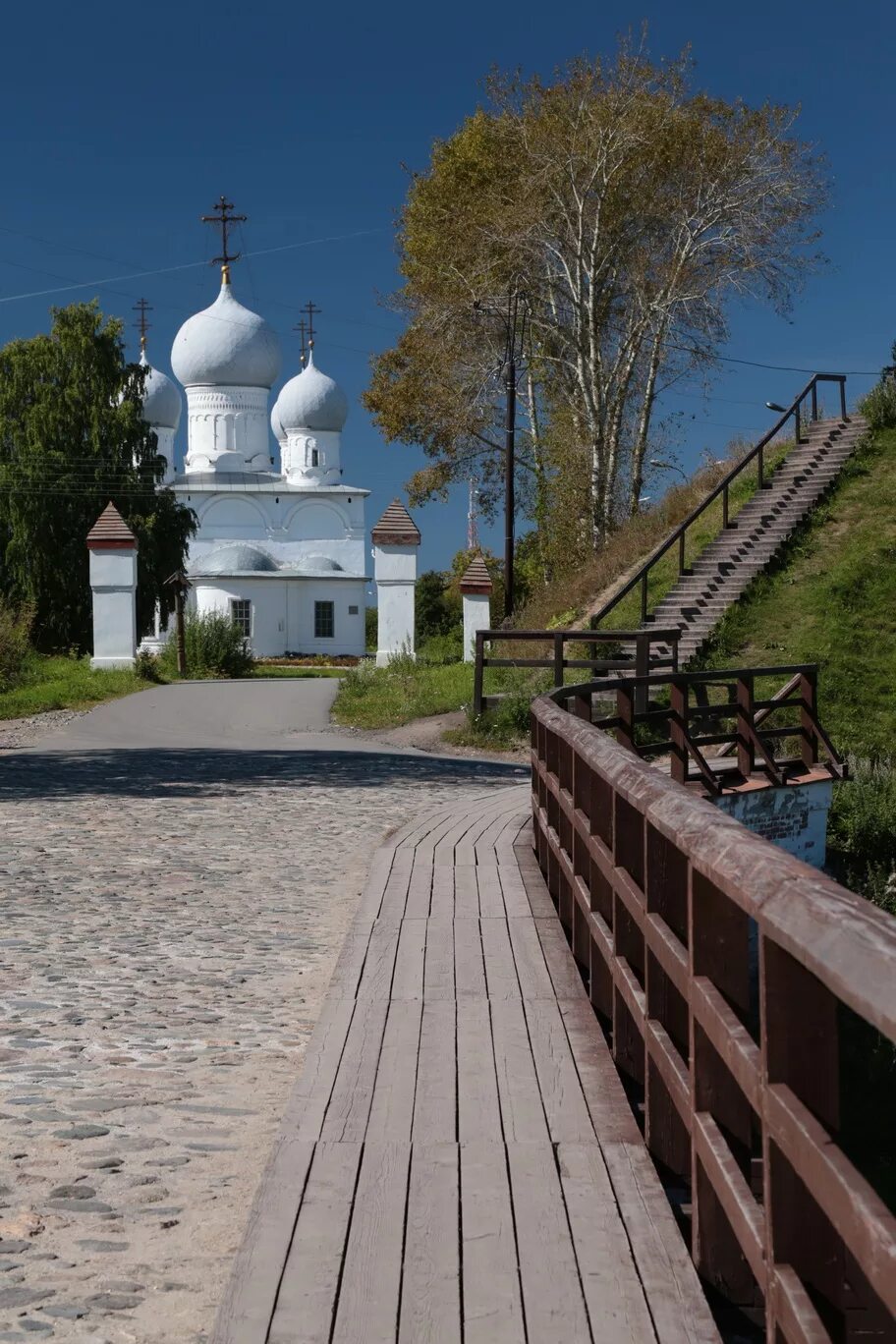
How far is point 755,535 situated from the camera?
95.5 feet

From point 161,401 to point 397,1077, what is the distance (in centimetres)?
7025

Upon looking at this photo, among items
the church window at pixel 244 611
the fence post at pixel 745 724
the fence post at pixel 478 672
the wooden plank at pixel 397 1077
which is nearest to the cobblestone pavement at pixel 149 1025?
the wooden plank at pixel 397 1077

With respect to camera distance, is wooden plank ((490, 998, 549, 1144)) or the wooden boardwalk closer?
the wooden boardwalk

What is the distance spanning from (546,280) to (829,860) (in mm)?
24665

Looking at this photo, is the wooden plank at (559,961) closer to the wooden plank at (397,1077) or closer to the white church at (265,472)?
the wooden plank at (397,1077)

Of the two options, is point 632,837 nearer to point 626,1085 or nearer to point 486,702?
point 626,1085

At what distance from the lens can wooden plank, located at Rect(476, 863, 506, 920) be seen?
8125mm

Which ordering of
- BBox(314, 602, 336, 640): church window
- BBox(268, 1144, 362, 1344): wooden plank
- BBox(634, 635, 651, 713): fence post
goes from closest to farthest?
BBox(268, 1144, 362, 1344): wooden plank, BBox(634, 635, 651, 713): fence post, BBox(314, 602, 336, 640): church window

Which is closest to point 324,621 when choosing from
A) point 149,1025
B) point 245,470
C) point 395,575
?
point 245,470

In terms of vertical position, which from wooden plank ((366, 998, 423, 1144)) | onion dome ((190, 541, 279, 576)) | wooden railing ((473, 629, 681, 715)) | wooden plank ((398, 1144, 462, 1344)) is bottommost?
wooden plank ((366, 998, 423, 1144))

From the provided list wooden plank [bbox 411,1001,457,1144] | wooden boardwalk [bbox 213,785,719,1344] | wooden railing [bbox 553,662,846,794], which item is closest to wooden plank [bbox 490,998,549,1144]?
wooden boardwalk [bbox 213,785,719,1344]

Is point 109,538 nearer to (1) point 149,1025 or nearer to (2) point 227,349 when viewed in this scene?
(1) point 149,1025

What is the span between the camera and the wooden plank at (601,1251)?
3.09 metres

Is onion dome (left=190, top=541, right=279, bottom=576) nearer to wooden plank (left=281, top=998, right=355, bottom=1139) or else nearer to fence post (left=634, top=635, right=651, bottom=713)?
fence post (left=634, top=635, right=651, bottom=713)
